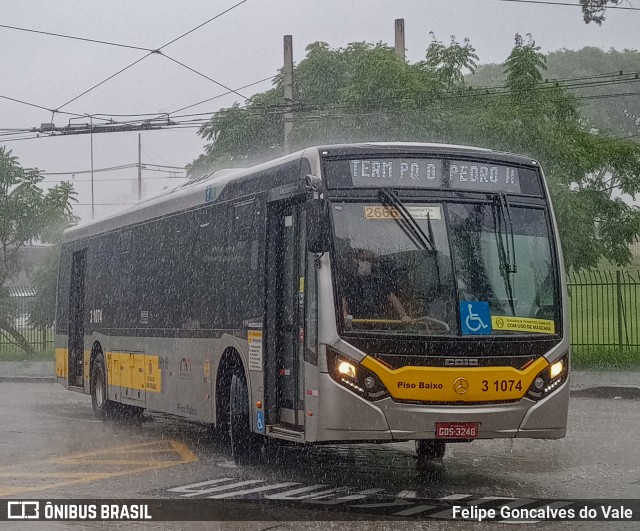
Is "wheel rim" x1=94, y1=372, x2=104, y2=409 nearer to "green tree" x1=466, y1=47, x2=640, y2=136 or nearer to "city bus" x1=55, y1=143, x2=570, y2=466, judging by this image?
"city bus" x1=55, y1=143, x2=570, y2=466

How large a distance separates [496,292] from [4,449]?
6.52 metres

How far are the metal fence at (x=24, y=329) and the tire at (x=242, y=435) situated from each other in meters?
25.4

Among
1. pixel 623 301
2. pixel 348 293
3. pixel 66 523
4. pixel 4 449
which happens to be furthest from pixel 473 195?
pixel 623 301

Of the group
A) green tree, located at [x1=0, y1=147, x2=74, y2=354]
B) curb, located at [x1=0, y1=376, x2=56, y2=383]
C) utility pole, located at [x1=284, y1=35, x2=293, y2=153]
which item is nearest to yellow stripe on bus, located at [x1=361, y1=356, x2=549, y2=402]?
utility pole, located at [x1=284, y1=35, x2=293, y2=153]

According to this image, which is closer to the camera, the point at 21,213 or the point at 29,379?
the point at 29,379

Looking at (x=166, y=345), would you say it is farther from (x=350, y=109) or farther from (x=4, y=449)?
(x=350, y=109)

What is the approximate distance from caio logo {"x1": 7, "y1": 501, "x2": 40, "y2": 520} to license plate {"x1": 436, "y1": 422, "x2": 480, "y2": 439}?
3.39 metres

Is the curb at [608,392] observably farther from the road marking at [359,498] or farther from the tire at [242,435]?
the road marking at [359,498]

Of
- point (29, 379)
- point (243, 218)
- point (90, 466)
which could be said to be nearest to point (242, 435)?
Result: point (90, 466)

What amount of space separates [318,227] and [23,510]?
339cm

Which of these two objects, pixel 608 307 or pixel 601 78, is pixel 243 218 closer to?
pixel 608 307

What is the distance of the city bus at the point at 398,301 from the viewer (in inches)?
407

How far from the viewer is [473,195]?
11.0 meters

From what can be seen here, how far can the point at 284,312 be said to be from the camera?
38.1 ft
